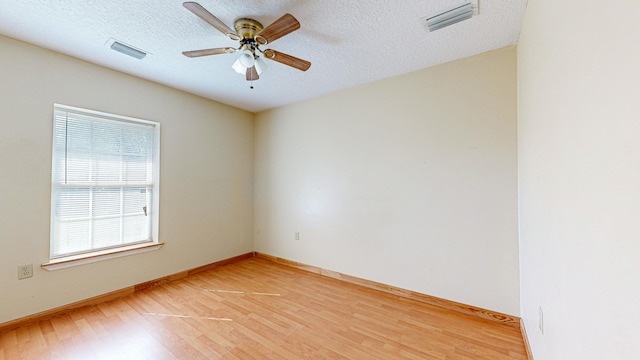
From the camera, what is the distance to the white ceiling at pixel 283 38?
65.9 inches

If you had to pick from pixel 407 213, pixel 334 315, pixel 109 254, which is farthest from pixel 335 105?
pixel 109 254

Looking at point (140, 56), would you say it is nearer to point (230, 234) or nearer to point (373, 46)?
point (373, 46)

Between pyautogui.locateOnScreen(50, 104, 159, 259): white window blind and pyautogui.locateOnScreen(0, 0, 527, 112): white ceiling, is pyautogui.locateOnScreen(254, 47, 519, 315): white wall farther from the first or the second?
pyautogui.locateOnScreen(50, 104, 159, 259): white window blind

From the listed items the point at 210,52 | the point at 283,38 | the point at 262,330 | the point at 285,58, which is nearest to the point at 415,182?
the point at 285,58

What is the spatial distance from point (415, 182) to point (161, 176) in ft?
10.00

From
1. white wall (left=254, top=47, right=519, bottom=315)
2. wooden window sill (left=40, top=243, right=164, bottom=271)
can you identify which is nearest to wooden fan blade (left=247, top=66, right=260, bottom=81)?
white wall (left=254, top=47, right=519, bottom=315)

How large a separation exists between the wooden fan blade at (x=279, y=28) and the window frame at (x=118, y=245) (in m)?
2.05

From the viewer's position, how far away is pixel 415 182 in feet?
8.51

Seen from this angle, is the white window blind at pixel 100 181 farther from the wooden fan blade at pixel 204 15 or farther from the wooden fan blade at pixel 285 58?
the wooden fan blade at pixel 285 58

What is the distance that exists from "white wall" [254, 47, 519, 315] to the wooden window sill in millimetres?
1737

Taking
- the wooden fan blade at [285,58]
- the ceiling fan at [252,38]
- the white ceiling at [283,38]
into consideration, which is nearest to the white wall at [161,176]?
the white ceiling at [283,38]

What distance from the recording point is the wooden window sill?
224cm

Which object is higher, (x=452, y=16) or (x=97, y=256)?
(x=452, y=16)

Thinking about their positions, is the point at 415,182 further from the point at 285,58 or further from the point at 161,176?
the point at 161,176
